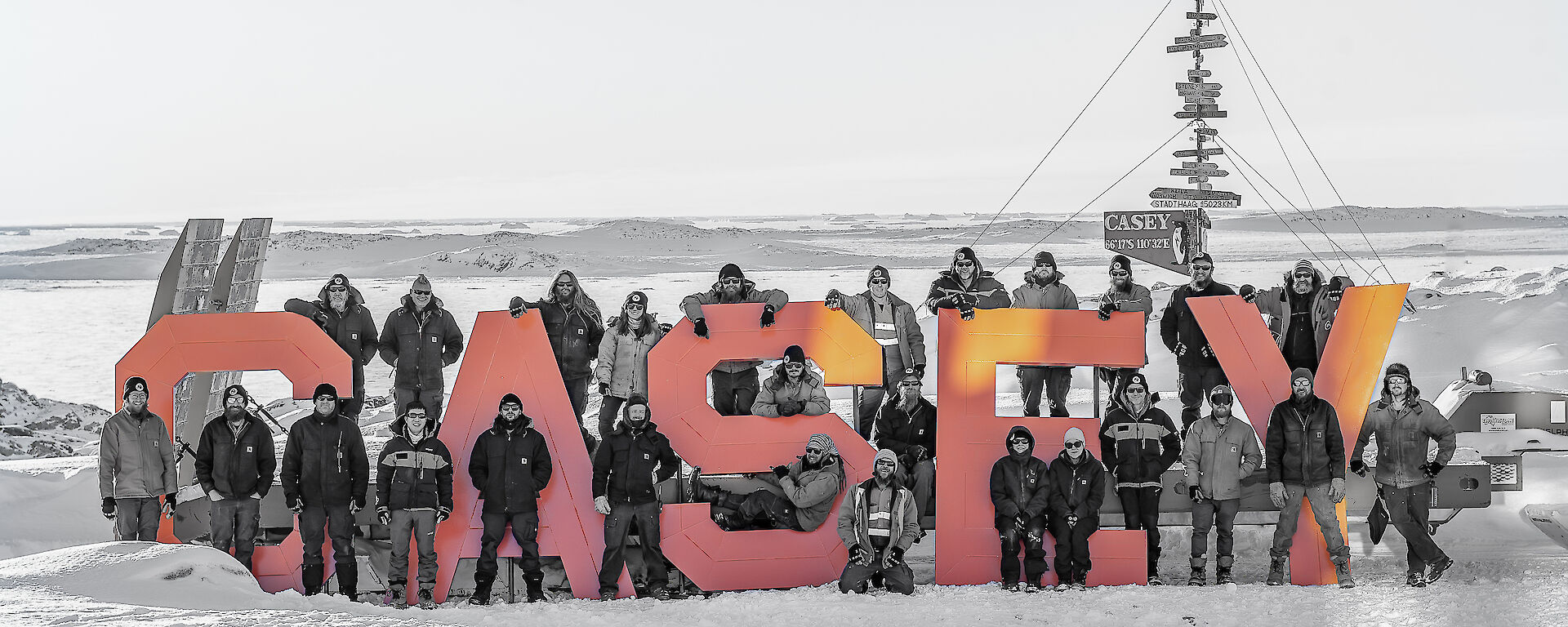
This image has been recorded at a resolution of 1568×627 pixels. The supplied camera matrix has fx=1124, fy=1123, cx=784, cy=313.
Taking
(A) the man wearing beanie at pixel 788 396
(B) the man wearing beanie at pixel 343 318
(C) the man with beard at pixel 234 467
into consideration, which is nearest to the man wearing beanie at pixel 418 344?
(B) the man wearing beanie at pixel 343 318

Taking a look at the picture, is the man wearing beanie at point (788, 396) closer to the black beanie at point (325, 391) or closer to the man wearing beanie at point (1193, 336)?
the man wearing beanie at point (1193, 336)

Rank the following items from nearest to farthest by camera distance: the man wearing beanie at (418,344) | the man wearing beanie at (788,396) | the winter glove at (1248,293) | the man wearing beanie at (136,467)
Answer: the man wearing beanie at (136,467)
the man wearing beanie at (788,396)
the winter glove at (1248,293)
the man wearing beanie at (418,344)

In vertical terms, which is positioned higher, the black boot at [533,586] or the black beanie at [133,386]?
the black beanie at [133,386]

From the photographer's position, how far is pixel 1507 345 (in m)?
19.3

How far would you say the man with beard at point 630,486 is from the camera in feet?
26.4

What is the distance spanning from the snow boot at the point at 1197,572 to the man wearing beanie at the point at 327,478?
6101mm

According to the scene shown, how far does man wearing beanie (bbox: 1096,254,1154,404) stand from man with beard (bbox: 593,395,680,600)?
3362 millimetres

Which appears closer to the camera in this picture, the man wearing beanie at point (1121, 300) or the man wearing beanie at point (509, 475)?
the man wearing beanie at point (509, 475)

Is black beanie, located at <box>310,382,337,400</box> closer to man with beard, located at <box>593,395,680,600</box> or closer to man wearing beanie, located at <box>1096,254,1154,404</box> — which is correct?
man with beard, located at <box>593,395,680,600</box>

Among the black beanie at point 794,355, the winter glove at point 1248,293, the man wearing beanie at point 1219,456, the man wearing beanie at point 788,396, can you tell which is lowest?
the man wearing beanie at point 1219,456

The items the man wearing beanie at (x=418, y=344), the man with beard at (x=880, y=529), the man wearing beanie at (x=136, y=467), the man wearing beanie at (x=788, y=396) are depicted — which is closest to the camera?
the man with beard at (x=880, y=529)

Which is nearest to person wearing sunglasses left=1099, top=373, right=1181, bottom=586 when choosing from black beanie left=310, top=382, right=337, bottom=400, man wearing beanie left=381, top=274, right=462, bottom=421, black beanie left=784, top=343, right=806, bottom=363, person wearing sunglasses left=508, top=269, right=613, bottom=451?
black beanie left=784, top=343, right=806, bottom=363

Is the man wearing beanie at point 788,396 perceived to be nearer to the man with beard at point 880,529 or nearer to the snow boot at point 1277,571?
the man with beard at point 880,529

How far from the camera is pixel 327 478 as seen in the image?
318 inches
